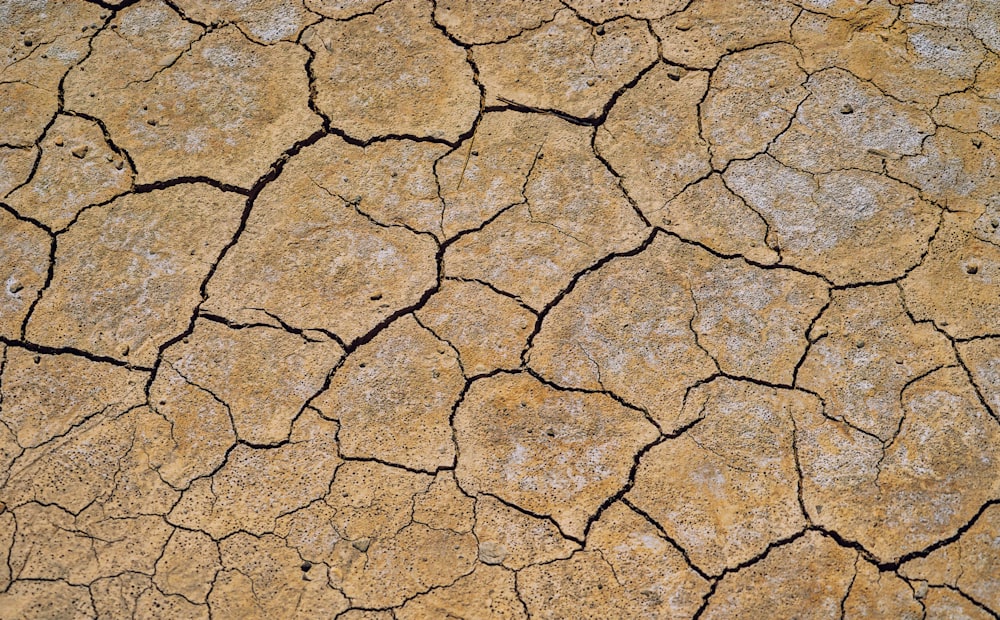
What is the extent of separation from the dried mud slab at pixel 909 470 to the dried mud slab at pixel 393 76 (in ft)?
5.10

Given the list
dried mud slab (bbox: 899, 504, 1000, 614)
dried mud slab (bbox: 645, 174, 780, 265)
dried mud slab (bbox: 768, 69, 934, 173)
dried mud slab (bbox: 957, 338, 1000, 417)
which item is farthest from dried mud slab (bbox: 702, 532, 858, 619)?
dried mud slab (bbox: 768, 69, 934, 173)

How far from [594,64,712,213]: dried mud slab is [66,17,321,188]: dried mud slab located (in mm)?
1056

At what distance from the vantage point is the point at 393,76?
3.11 metres

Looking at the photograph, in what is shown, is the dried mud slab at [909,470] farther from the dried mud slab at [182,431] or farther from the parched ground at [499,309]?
the dried mud slab at [182,431]

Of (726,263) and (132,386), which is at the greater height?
(726,263)

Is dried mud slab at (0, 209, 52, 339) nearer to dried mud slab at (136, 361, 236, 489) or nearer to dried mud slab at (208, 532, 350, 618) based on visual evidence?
dried mud slab at (136, 361, 236, 489)

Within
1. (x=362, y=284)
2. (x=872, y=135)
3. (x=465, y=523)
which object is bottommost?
(x=465, y=523)

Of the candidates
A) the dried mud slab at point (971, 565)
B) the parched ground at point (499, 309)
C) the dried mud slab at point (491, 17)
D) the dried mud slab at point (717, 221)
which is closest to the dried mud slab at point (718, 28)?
the parched ground at point (499, 309)

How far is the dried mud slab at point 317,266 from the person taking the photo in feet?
8.86

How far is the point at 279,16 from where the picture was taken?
3.25 metres

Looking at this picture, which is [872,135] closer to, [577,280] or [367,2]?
[577,280]

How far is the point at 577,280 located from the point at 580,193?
323 millimetres

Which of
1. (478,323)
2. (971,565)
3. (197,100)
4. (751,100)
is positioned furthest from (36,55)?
(971,565)

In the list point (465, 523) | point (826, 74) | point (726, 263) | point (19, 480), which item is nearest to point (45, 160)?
point (19, 480)
